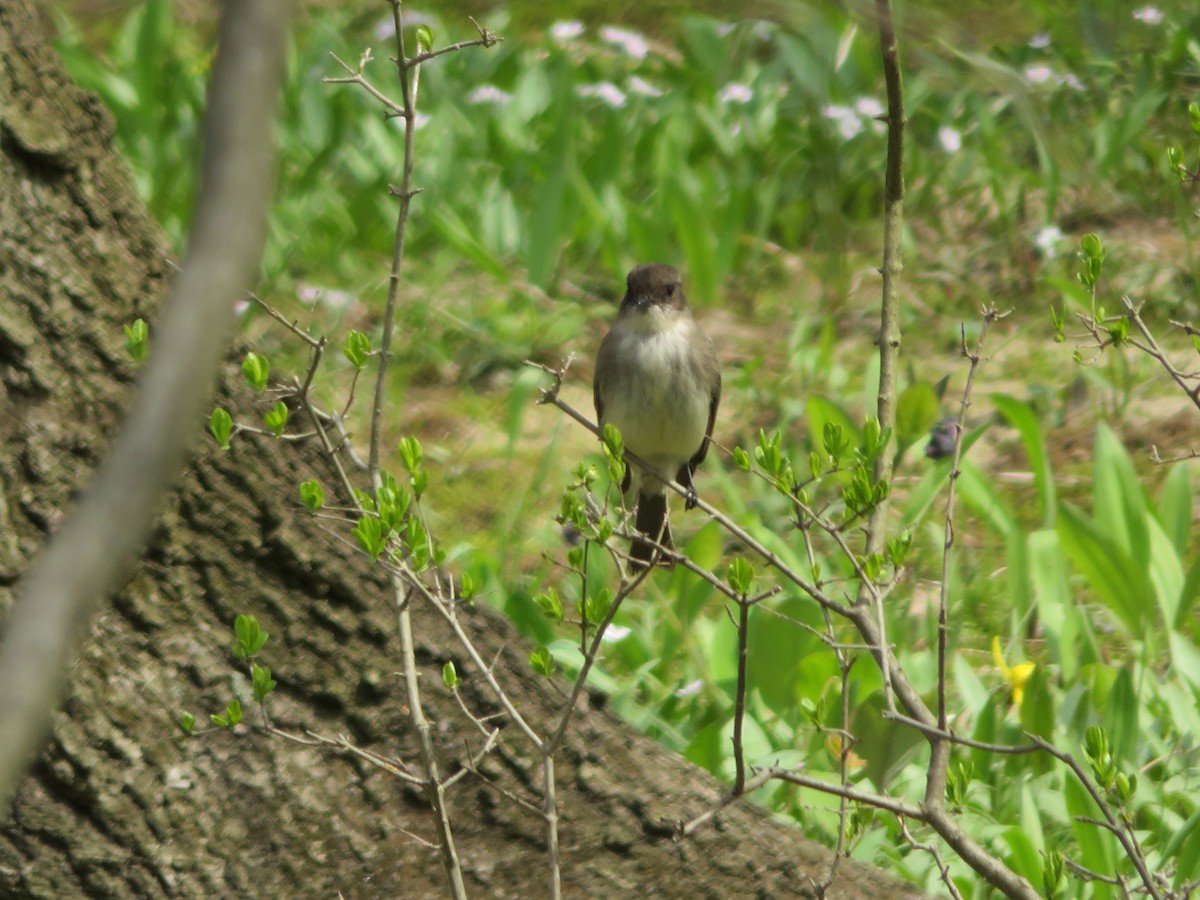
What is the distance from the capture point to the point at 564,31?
7578mm

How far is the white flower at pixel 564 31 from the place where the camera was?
7.40 meters

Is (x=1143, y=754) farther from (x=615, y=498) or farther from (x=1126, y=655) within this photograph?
(x=615, y=498)

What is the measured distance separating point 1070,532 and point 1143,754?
0.61 m

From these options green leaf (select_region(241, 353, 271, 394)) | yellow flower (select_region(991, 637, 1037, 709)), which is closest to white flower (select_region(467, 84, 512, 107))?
yellow flower (select_region(991, 637, 1037, 709))

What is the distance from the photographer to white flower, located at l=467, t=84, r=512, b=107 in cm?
748

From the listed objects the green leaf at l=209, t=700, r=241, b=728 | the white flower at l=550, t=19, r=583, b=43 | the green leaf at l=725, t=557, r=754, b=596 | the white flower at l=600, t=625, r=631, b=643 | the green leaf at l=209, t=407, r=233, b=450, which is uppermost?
the white flower at l=550, t=19, r=583, b=43

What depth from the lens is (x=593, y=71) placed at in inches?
306

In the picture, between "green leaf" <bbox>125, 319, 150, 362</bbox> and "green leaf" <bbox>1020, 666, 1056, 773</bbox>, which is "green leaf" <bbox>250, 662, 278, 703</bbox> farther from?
"green leaf" <bbox>1020, 666, 1056, 773</bbox>

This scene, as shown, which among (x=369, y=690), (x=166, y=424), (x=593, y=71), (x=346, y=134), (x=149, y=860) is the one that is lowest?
(x=166, y=424)

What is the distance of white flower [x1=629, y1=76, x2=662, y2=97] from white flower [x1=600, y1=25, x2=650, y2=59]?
156 mm

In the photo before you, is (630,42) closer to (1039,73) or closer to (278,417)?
(1039,73)

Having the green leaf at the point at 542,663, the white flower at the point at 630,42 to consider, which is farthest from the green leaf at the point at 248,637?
the white flower at the point at 630,42

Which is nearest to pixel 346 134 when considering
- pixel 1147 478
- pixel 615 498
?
pixel 615 498

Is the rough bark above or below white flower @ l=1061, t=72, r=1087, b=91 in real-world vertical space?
below
